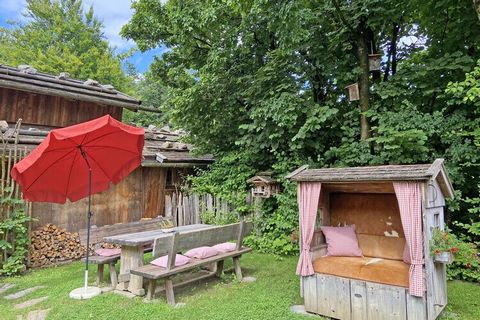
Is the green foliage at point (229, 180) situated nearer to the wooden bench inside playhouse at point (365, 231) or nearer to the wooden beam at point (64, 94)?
the wooden bench inside playhouse at point (365, 231)

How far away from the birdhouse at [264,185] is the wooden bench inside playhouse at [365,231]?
232 centimetres

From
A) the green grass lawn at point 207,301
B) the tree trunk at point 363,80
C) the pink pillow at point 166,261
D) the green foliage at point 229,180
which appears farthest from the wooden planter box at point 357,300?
the green foliage at point 229,180

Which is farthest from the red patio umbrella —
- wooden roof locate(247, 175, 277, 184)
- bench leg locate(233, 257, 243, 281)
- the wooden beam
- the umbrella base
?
the wooden beam

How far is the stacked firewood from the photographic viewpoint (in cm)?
691

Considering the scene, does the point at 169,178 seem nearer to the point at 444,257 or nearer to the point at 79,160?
the point at 79,160

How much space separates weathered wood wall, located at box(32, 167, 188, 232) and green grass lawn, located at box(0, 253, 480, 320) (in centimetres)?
155

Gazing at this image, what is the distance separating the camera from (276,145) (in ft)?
26.4

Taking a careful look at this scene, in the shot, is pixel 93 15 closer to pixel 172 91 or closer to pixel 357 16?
pixel 172 91

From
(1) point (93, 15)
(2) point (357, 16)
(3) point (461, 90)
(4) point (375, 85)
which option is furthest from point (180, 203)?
(1) point (93, 15)

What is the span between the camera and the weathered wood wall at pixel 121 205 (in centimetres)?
752

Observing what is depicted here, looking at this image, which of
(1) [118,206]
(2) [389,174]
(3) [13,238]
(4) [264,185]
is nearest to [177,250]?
(2) [389,174]

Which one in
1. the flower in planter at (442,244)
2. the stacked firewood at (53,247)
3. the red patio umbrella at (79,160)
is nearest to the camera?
the flower in planter at (442,244)

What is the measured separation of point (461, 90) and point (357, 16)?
2.91 metres

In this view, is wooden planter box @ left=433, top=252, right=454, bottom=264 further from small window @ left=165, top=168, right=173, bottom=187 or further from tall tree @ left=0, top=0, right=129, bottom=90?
tall tree @ left=0, top=0, right=129, bottom=90
